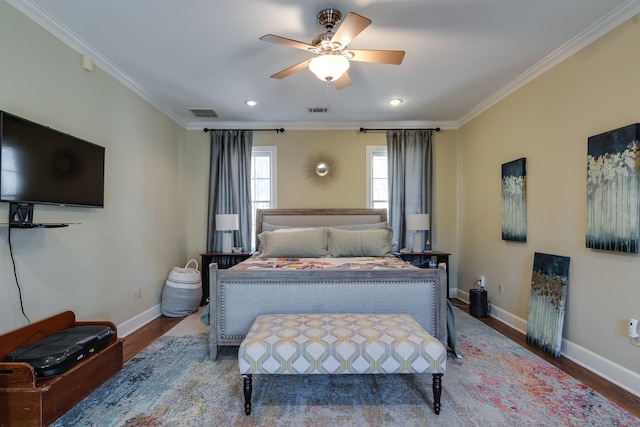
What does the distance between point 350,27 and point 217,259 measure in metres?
3.56

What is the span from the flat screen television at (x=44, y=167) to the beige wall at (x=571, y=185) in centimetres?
410

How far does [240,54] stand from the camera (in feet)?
9.04

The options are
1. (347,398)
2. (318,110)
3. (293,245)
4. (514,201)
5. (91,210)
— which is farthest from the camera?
(318,110)

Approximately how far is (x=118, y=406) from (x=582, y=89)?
4214 millimetres

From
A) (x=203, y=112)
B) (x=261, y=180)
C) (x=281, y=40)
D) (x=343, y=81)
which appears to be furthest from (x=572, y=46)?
(x=203, y=112)

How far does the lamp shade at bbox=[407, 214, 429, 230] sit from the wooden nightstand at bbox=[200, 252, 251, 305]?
2.41 metres

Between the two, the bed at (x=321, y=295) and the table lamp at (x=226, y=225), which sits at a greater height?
the table lamp at (x=226, y=225)

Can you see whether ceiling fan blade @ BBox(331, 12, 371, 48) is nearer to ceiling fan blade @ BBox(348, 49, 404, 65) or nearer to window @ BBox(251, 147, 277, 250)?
ceiling fan blade @ BBox(348, 49, 404, 65)

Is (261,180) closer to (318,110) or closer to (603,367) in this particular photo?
(318,110)

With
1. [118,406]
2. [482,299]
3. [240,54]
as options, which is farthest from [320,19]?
[482,299]

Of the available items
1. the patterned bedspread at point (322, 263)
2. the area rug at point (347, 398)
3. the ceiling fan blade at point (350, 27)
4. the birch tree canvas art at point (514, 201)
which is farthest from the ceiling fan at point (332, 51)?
the area rug at point (347, 398)

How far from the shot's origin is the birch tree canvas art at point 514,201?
3254 mm

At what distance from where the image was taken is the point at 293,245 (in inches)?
153

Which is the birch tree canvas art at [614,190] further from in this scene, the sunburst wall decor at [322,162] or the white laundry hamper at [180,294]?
the white laundry hamper at [180,294]
